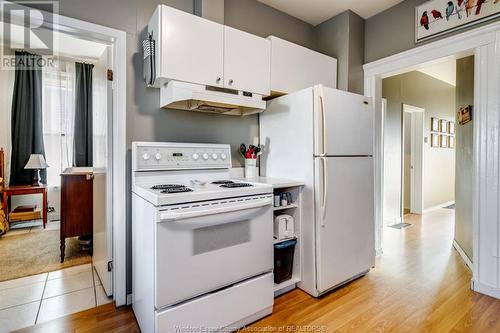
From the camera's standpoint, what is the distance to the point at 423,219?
181 inches

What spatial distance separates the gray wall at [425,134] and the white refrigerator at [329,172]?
2.36 metres

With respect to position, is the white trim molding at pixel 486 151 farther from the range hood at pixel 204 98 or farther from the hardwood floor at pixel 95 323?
the hardwood floor at pixel 95 323

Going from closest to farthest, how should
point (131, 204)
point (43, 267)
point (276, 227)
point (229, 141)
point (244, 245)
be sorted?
1. point (244, 245)
2. point (131, 204)
3. point (276, 227)
4. point (229, 141)
5. point (43, 267)

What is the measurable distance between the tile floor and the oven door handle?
123 centimetres

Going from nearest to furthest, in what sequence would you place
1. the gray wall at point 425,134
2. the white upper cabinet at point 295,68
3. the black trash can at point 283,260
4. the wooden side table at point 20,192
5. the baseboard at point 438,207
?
the black trash can at point 283,260 → the white upper cabinet at point 295,68 → the wooden side table at point 20,192 → the gray wall at point 425,134 → the baseboard at point 438,207

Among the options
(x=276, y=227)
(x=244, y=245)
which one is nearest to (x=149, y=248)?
(x=244, y=245)

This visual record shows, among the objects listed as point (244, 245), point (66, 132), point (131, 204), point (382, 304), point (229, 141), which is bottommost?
point (382, 304)

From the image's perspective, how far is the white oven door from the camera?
1.37 meters

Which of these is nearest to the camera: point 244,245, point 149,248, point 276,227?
point 149,248

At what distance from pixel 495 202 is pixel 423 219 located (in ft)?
9.51

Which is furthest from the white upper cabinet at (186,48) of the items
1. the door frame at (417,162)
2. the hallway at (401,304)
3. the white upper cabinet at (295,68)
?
the door frame at (417,162)

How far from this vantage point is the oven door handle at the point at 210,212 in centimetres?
135

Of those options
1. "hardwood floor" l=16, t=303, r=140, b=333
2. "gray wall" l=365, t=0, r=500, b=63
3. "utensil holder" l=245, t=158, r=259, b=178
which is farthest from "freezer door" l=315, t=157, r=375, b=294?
"hardwood floor" l=16, t=303, r=140, b=333

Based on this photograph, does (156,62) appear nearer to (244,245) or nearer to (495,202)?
(244,245)
